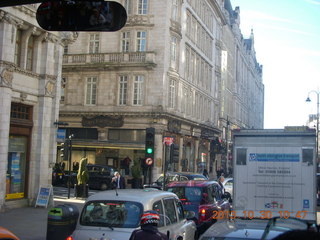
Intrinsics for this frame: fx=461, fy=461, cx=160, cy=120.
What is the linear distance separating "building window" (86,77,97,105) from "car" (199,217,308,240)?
35298 mm

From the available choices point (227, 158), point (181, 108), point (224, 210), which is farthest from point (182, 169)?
point (224, 210)

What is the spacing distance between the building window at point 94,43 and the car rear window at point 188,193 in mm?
29723

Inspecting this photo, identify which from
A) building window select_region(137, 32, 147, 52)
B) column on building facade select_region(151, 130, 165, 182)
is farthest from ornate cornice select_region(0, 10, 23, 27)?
building window select_region(137, 32, 147, 52)

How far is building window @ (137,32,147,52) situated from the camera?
1564 inches

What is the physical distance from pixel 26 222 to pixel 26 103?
5870 mm

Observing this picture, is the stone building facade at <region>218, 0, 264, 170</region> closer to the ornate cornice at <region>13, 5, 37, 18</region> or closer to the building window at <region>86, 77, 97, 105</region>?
the building window at <region>86, 77, 97, 105</region>

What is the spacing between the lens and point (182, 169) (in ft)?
144

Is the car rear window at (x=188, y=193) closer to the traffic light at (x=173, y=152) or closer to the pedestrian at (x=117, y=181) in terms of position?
the traffic light at (x=173, y=152)

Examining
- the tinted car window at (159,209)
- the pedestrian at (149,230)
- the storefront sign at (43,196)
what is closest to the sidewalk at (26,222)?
the storefront sign at (43,196)

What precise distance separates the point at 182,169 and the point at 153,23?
1400 centimetres

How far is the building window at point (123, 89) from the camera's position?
40.0 m

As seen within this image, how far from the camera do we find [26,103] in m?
19.5

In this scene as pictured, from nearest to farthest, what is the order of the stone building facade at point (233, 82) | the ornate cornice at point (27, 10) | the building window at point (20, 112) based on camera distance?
the ornate cornice at point (27, 10), the building window at point (20, 112), the stone building facade at point (233, 82)

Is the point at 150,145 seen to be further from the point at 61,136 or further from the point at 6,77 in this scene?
the point at 6,77
